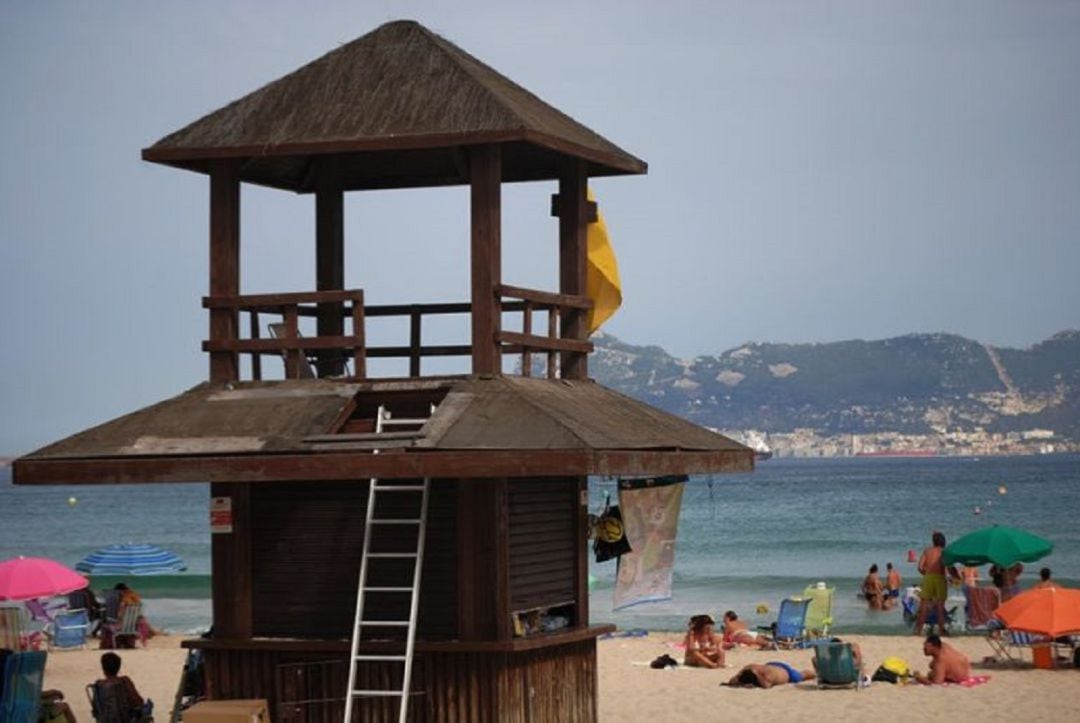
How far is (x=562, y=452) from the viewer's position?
1311 centimetres

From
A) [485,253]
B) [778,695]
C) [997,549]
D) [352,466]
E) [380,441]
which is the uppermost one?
[485,253]

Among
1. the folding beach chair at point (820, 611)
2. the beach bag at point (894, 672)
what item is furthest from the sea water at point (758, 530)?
the beach bag at point (894, 672)

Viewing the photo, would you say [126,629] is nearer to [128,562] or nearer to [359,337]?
[128,562]

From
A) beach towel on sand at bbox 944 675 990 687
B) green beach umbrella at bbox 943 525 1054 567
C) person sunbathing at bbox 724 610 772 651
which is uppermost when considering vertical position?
green beach umbrella at bbox 943 525 1054 567

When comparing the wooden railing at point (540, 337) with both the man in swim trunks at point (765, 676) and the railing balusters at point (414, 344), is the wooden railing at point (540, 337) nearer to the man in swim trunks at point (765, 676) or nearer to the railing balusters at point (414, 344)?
the railing balusters at point (414, 344)

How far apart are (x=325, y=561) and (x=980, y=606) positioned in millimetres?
17243

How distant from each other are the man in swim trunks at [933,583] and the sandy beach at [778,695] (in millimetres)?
1658

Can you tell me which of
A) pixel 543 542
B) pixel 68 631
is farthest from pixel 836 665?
pixel 68 631

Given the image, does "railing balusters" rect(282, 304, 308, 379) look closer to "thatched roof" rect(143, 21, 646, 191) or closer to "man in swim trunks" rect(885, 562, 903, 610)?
"thatched roof" rect(143, 21, 646, 191)

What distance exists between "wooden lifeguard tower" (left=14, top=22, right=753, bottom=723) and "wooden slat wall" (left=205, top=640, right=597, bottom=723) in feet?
0.05

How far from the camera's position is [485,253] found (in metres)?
14.5

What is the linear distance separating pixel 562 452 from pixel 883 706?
29.9 ft

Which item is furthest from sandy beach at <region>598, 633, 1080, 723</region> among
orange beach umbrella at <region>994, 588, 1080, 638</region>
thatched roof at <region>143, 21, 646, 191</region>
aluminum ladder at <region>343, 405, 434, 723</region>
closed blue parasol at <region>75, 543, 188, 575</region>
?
closed blue parasol at <region>75, 543, 188, 575</region>

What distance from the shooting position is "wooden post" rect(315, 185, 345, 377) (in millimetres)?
16312
